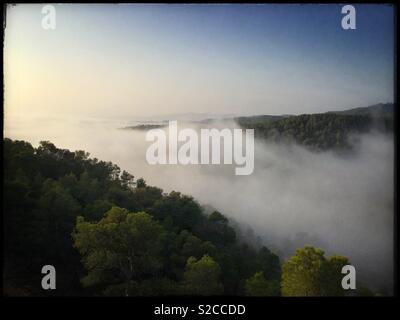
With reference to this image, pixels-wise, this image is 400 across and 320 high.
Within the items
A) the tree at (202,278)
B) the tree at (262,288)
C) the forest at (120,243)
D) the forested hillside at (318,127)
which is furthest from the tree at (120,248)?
the forested hillside at (318,127)

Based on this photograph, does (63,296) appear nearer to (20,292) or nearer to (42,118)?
(20,292)

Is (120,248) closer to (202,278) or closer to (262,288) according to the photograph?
(202,278)

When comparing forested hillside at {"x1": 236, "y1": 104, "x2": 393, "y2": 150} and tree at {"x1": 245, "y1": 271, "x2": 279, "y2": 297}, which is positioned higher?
forested hillside at {"x1": 236, "y1": 104, "x2": 393, "y2": 150}

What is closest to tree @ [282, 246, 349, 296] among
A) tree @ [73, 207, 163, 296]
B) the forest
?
the forest

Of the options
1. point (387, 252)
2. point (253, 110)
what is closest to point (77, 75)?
point (253, 110)

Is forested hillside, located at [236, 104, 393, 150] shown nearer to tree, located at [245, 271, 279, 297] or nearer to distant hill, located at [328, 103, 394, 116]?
distant hill, located at [328, 103, 394, 116]

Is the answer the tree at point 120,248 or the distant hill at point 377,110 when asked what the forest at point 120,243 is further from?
the distant hill at point 377,110

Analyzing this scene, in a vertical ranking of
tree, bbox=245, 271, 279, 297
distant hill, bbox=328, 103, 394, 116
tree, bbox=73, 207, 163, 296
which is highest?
distant hill, bbox=328, 103, 394, 116
